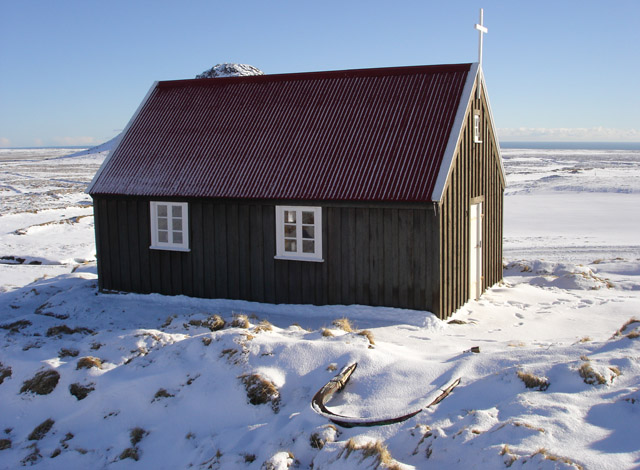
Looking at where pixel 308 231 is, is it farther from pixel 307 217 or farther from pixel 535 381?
pixel 535 381

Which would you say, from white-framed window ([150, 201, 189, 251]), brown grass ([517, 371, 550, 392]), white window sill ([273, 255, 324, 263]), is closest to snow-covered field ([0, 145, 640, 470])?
brown grass ([517, 371, 550, 392])

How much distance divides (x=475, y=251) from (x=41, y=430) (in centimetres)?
1020

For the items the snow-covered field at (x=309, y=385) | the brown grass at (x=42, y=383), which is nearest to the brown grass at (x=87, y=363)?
the snow-covered field at (x=309, y=385)

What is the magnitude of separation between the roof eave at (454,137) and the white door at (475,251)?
227 cm

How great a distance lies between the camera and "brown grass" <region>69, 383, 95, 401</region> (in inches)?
340

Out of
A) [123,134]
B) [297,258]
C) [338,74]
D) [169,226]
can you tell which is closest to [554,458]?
[297,258]

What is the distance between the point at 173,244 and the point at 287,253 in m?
3.03

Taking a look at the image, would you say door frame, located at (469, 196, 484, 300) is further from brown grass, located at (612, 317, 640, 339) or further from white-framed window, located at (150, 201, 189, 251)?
white-framed window, located at (150, 201, 189, 251)

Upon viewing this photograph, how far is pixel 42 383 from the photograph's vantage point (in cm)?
891

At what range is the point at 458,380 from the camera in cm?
747

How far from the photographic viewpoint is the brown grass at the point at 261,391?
7754 mm

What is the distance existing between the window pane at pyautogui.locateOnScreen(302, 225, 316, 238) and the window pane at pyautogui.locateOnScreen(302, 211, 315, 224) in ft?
0.36

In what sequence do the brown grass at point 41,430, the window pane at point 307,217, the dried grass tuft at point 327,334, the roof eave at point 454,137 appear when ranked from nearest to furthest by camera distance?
1. the brown grass at point 41,430
2. the dried grass tuft at point 327,334
3. the roof eave at point 454,137
4. the window pane at point 307,217

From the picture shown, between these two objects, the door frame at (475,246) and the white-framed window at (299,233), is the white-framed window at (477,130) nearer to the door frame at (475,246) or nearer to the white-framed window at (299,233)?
the door frame at (475,246)
